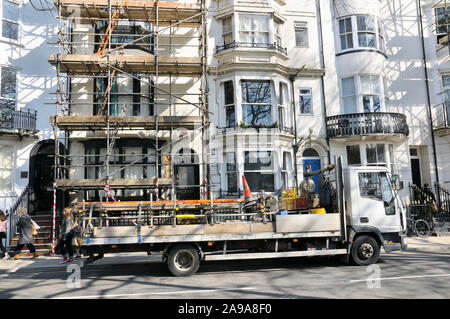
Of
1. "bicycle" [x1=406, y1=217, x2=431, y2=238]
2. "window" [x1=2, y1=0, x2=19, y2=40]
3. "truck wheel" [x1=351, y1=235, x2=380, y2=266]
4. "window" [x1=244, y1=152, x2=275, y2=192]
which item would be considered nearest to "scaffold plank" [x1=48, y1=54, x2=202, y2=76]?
"window" [x1=2, y1=0, x2=19, y2=40]

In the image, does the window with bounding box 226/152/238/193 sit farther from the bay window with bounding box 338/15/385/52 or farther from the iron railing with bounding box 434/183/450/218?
the iron railing with bounding box 434/183/450/218

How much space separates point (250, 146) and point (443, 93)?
11.5 m

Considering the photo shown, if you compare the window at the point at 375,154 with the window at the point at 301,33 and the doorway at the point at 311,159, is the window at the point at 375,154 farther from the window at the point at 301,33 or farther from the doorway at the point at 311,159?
the window at the point at 301,33

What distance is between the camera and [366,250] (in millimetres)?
8852

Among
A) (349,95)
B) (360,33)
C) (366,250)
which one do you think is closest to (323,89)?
(349,95)

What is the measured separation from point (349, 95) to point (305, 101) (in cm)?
236

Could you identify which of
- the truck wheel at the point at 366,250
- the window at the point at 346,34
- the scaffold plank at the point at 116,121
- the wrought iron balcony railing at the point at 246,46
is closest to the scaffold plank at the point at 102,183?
the scaffold plank at the point at 116,121

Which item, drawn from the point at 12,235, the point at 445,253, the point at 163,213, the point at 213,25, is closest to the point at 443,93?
the point at 445,253

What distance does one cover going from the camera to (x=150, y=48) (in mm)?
16172

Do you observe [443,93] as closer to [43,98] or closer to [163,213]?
[163,213]

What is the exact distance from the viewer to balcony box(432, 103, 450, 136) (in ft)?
58.7

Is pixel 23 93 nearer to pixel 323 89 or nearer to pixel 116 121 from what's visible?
pixel 116 121

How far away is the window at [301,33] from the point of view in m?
18.0

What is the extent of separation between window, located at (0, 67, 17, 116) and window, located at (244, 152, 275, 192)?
10874 mm
